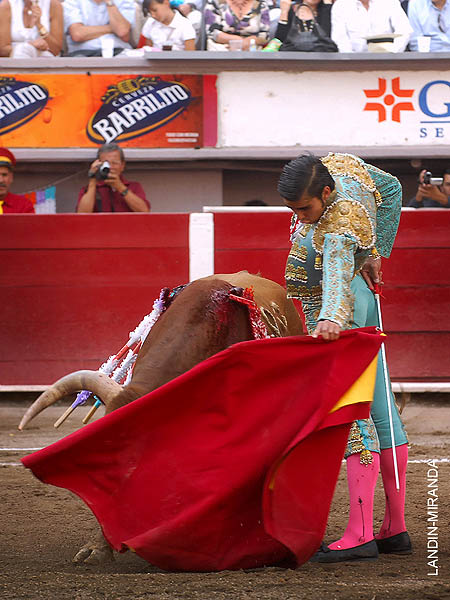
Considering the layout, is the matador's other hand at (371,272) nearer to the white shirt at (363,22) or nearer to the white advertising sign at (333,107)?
the white advertising sign at (333,107)

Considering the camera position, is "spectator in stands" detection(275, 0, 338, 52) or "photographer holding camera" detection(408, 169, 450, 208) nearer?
"photographer holding camera" detection(408, 169, 450, 208)

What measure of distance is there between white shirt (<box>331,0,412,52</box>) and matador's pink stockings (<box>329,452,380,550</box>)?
4337 millimetres

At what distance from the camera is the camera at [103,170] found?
571 centimetres

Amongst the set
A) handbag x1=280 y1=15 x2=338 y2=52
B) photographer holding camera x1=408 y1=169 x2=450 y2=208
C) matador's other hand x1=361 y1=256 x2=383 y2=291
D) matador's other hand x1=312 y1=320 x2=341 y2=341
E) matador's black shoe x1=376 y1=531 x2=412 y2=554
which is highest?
handbag x1=280 y1=15 x2=338 y2=52

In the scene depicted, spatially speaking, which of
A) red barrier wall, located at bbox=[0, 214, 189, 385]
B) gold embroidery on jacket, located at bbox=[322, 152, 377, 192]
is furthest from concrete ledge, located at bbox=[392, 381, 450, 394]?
gold embroidery on jacket, located at bbox=[322, 152, 377, 192]

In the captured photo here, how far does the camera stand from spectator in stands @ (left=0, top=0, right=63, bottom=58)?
6.41 meters

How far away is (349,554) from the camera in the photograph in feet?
8.81

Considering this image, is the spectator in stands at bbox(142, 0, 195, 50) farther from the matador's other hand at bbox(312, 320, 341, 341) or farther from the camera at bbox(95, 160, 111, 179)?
the matador's other hand at bbox(312, 320, 341, 341)

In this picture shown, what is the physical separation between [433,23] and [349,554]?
4749 mm

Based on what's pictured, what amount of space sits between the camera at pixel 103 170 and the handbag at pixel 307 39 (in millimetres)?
1498

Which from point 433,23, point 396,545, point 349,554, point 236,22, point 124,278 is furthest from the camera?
point 433,23

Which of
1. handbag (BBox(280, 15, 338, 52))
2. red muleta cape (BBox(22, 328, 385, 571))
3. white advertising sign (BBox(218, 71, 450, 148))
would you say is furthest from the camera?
white advertising sign (BBox(218, 71, 450, 148))

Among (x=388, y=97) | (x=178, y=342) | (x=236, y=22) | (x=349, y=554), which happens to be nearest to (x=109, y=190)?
(x=236, y=22)

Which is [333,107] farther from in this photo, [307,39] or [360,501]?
[360,501]
